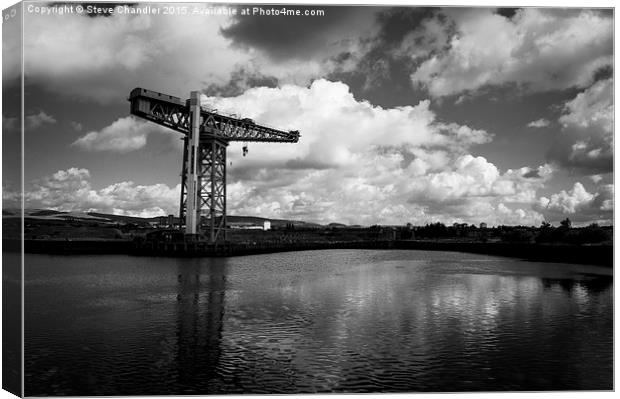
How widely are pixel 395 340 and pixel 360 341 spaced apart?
0.70m

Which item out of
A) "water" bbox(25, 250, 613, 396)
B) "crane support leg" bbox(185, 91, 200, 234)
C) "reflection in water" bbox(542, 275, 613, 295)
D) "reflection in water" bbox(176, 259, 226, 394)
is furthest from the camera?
"crane support leg" bbox(185, 91, 200, 234)

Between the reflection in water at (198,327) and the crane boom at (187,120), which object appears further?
the crane boom at (187,120)

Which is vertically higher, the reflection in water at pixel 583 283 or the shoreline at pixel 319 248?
the shoreline at pixel 319 248

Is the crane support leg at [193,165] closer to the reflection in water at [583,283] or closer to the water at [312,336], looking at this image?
the water at [312,336]

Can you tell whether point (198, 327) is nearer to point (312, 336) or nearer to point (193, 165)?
point (312, 336)

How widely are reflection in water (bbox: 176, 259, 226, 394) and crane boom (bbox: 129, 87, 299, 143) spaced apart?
530 cm

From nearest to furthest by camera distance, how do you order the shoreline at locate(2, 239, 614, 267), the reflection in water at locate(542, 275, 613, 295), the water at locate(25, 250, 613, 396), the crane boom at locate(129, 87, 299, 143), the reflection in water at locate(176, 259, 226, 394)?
the water at locate(25, 250, 613, 396)
the reflection in water at locate(176, 259, 226, 394)
the reflection in water at locate(542, 275, 613, 295)
the crane boom at locate(129, 87, 299, 143)
the shoreline at locate(2, 239, 614, 267)

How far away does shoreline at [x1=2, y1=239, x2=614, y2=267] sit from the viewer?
24.9 meters

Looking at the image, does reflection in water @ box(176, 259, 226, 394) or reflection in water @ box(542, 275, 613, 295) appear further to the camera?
reflection in water @ box(542, 275, 613, 295)

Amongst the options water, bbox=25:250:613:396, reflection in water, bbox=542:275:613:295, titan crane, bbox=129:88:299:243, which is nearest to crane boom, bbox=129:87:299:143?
titan crane, bbox=129:88:299:243

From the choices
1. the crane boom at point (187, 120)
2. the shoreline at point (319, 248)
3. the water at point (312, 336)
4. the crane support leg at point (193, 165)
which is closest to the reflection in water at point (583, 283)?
the water at point (312, 336)

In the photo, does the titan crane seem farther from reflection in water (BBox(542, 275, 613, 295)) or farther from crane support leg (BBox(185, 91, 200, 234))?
reflection in water (BBox(542, 275, 613, 295))

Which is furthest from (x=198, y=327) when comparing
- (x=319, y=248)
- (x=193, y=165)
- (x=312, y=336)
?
(x=319, y=248)

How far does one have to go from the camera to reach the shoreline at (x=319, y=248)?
24.9 m
